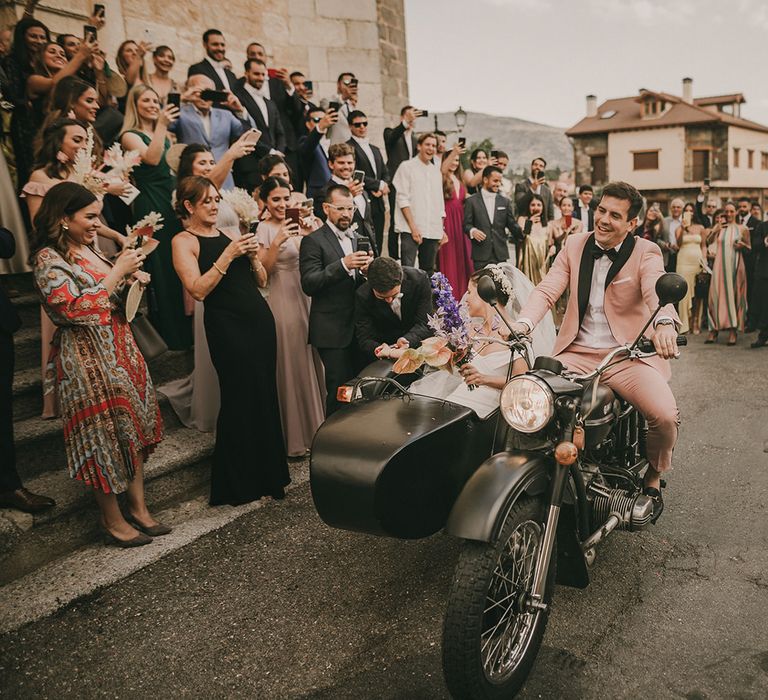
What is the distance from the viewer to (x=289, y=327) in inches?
203

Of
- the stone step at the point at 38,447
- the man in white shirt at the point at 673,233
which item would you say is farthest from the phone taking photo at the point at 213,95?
the man in white shirt at the point at 673,233

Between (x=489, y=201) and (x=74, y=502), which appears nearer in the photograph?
(x=74, y=502)

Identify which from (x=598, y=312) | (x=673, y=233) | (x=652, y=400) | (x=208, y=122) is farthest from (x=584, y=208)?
(x=652, y=400)

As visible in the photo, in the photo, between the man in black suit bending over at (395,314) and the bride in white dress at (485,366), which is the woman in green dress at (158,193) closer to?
the man in black suit bending over at (395,314)

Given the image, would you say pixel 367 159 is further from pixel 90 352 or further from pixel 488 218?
pixel 90 352

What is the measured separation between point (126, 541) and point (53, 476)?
2.44ft

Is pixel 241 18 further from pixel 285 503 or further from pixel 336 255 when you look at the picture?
pixel 285 503

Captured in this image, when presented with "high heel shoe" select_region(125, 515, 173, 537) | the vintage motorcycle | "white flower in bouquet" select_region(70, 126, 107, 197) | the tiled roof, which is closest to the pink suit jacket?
the vintage motorcycle

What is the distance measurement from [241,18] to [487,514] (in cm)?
962

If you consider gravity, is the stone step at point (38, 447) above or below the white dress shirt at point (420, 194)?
below

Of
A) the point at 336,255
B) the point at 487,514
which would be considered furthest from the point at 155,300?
the point at 487,514

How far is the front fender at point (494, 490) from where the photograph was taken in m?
2.38

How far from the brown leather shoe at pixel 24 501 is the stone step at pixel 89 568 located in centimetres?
33

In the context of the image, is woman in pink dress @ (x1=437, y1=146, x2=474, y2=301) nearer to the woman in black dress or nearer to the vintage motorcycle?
the woman in black dress
